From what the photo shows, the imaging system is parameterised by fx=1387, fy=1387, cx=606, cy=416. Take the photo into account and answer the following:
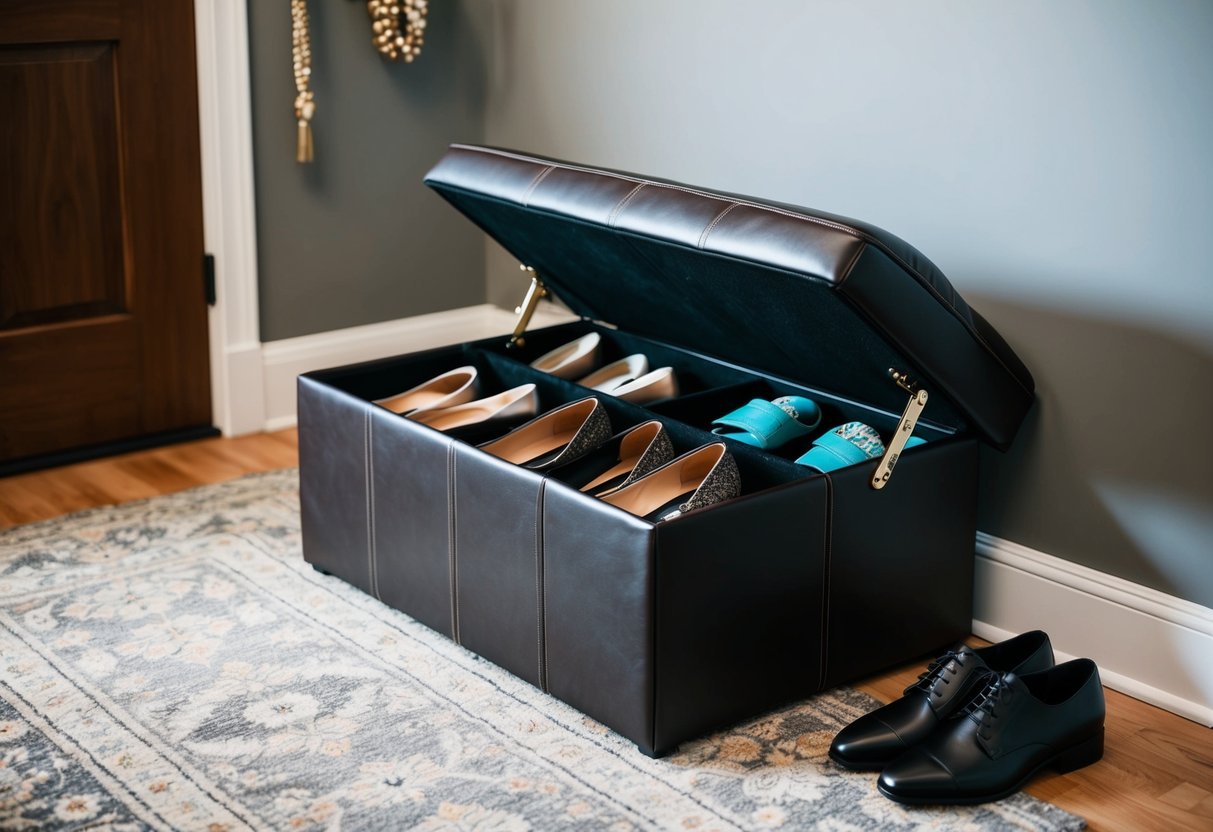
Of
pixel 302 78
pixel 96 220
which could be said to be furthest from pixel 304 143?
pixel 96 220

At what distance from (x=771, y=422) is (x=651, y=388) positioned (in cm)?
26

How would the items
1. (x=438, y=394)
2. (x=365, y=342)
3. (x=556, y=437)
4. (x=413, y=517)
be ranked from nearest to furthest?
(x=413, y=517)
(x=556, y=437)
(x=438, y=394)
(x=365, y=342)

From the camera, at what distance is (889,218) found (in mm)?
2439

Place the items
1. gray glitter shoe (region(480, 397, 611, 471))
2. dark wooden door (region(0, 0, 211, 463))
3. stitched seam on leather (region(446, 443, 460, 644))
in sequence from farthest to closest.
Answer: dark wooden door (region(0, 0, 211, 463))
gray glitter shoe (region(480, 397, 611, 471))
stitched seam on leather (region(446, 443, 460, 644))

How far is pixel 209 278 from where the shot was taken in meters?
3.16

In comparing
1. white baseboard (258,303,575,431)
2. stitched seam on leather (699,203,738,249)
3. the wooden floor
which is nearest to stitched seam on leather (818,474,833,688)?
the wooden floor

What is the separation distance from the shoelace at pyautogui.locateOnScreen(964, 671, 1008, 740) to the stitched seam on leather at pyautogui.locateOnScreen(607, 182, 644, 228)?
2.79 feet

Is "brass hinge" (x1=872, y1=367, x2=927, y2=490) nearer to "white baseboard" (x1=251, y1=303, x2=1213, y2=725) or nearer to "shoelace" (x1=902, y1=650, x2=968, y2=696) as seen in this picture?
"shoelace" (x1=902, y1=650, x2=968, y2=696)

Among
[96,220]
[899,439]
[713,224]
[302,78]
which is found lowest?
[899,439]

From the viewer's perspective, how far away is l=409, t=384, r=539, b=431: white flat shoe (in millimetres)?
2373

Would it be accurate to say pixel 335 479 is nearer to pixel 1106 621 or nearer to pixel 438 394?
pixel 438 394

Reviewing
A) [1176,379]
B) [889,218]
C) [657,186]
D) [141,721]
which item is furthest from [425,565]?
[1176,379]

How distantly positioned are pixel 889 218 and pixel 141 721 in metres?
1.48

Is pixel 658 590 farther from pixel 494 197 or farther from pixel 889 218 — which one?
pixel 889 218
